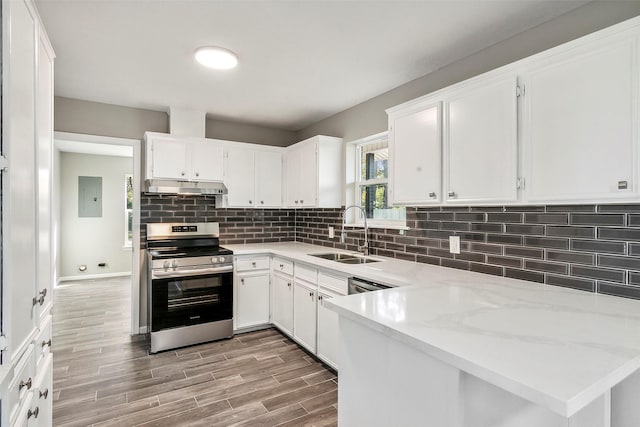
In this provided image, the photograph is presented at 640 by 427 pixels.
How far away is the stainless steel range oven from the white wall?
3.68m

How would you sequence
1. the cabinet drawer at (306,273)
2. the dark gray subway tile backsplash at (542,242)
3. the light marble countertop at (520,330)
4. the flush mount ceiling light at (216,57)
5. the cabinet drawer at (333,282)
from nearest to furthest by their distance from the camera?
1. the light marble countertop at (520,330)
2. the dark gray subway tile backsplash at (542,242)
3. the flush mount ceiling light at (216,57)
4. the cabinet drawer at (333,282)
5. the cabinet drawer at (306,273)

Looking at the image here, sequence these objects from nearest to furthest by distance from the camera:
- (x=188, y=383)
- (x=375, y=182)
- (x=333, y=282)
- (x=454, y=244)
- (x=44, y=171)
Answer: (x=44, y=171), (x=454, y=244), (x=188, y=383), (x=333, y=282), (x=375, y=182)

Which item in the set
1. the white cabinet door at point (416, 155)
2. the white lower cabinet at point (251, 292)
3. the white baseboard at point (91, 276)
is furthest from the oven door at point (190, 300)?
the white baseboard at point (91, 276)

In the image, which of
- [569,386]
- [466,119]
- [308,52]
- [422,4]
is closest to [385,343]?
[569,386]

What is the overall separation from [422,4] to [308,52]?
0.86 m

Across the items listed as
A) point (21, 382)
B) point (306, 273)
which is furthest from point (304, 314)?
point (21, 382)

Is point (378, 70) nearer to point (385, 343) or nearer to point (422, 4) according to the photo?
point (422, 4)

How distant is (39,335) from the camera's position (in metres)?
1.48

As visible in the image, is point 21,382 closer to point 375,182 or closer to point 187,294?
point 187,294

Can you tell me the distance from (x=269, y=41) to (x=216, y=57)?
0.46 meters

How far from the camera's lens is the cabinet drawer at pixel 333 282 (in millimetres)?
2656

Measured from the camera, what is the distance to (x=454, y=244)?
2.53m

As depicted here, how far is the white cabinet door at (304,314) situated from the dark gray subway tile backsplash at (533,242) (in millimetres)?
740

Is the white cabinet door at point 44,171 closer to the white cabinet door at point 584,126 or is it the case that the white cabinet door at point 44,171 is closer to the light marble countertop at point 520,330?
the light marble countertop at point 520,330
